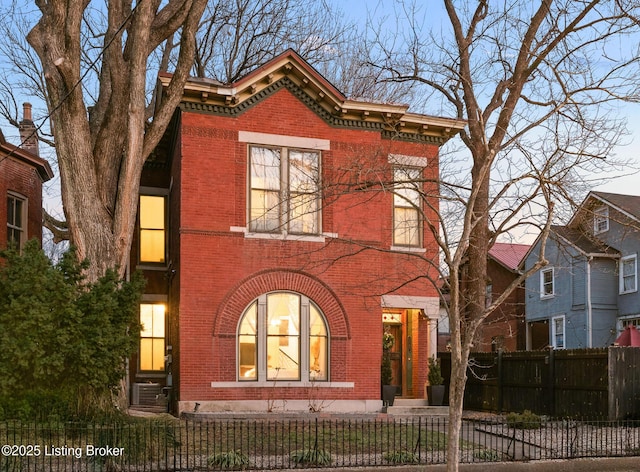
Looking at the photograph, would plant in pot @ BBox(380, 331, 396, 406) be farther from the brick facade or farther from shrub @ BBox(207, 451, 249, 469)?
the brick facade

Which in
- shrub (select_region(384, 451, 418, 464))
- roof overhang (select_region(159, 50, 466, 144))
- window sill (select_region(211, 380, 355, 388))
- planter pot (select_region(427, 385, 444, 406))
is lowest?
shrub (select_region(384, 451, 418, 464))

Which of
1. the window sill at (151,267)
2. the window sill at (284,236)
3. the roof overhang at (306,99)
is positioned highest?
the roof overhang at (306,99)

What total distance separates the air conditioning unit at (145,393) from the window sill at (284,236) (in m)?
5.72

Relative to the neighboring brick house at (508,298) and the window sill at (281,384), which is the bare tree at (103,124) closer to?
the window sill at (281,384)

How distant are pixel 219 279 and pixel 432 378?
6.40 metres

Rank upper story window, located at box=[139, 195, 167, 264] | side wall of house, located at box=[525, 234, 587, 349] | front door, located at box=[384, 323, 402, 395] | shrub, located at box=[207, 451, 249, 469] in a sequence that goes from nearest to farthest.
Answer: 1. shrub, located at box=[207, 451, 249, 469]
2. front door, located at box=[384, 323, 402, 395]
3. upper story window, located at box=[139, 195, 167, 264]
4. side wall of house, located at box=[525, 234, 587, 349]

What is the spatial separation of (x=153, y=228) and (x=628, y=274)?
22.5m

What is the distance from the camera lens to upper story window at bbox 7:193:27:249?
22398 millimetres

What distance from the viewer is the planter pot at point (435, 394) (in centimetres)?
2072

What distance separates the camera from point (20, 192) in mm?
22797

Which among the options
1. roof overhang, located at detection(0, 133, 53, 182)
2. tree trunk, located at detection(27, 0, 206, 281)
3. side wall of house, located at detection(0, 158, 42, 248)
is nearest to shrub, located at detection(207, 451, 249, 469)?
tree trunk, located at detection(27, 0, 206, 281)

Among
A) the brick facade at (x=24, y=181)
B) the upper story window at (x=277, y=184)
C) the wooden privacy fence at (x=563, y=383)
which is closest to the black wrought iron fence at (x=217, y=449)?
the wooden privacy fence at (x=563, y=383)

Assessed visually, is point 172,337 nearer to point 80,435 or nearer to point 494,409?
point 80,435

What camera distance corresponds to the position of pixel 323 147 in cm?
2011
